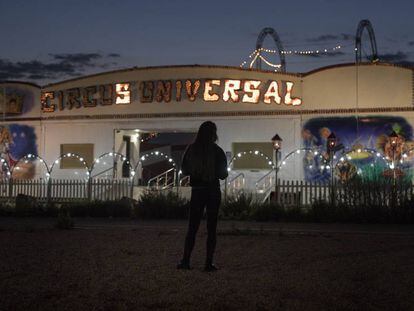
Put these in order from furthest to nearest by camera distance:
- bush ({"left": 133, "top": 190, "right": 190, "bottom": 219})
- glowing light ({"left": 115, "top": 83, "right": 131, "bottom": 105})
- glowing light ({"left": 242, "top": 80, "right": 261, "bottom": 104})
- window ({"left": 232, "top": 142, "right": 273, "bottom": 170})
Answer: glowing light ({"left": 115, "top": 83, "right": 131, "bottom": 105}) < glowing light ({"left": 242, "top": 80, "right": 261, "bottom": 104}) < window ({"left": 232, "top": 142, "right": 273, "bottom": 170}) < bush ({"left": 133, "top": 190, "right": 190, "bottom": 219})

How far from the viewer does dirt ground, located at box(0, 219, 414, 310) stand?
649 centimetres

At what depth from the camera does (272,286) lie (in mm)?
7312

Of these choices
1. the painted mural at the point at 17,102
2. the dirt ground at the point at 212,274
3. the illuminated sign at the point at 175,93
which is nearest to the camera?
the dirt ground at the point at 212,274

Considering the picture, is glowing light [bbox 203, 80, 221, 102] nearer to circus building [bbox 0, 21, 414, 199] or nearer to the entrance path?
circus building [bbox 0, 21, 414, 199]

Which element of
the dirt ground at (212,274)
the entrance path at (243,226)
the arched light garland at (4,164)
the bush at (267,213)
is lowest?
the dirt ground at (212,274)

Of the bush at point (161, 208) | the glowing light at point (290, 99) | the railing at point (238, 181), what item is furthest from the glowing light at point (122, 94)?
the bush at point (161, 208)

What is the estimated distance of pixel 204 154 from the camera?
875 cm

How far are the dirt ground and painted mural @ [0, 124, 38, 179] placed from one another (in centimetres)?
1755

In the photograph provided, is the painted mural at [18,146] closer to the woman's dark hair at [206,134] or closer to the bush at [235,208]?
the bush at [235,208]

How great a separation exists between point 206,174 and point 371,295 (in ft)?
9.11

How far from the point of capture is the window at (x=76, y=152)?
29.7 metres

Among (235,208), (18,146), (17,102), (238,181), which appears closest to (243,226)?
(235,208)

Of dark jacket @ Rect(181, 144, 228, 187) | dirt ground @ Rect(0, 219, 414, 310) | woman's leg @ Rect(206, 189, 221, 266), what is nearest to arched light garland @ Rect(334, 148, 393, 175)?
dirt ground @ Rect(0, 219, 414, 310)

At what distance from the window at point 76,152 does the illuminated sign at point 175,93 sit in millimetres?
1813
